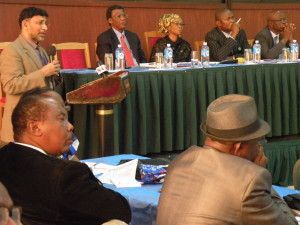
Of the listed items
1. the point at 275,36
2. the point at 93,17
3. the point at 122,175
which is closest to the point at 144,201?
the point at 122,175

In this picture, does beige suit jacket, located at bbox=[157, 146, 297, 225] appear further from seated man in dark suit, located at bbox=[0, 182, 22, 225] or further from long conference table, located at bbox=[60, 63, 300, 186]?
long conference table, located at bbox=[60, 63, 300, 186]

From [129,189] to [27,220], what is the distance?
720 mm

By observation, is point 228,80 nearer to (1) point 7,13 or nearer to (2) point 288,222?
(1) point 7,13

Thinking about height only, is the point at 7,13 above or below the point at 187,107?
above

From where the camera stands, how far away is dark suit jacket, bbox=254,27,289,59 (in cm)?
773

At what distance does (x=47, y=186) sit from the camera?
2367 mm

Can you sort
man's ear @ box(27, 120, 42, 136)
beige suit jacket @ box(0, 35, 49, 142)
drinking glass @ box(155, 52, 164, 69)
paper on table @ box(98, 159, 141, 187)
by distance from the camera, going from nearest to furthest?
man's ear @ box(27, 120, 42, 136) < paper on table @ box(98, 159, 141, 187) < beige suit jacket @ box(0, 35, 49, 142) < drinking glass @ box(155, 52, 164, 69)

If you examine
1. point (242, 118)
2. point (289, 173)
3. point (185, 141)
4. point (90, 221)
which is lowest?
point (289, 173)

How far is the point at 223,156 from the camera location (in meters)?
2.22

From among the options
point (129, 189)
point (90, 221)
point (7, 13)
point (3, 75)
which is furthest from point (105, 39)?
point (90, 221)

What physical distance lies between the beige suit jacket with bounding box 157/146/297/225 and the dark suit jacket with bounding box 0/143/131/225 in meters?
0.29

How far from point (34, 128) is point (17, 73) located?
235 centimetres

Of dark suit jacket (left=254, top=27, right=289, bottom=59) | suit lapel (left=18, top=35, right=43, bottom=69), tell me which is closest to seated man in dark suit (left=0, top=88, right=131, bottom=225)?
suit lapel (left=18, top=35, right=43, bottom=69)

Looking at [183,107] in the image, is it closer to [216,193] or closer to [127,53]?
[127,53]
